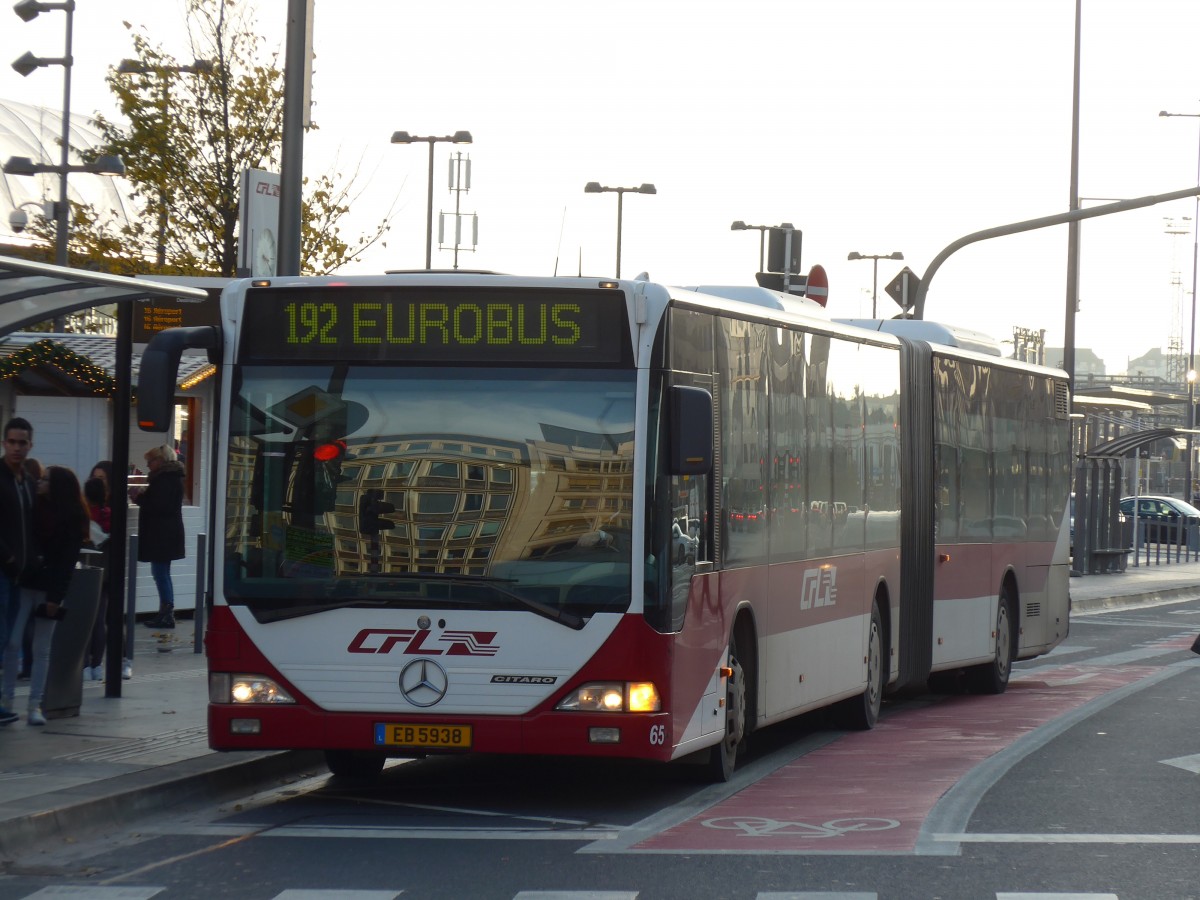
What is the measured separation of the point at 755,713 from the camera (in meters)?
11.8

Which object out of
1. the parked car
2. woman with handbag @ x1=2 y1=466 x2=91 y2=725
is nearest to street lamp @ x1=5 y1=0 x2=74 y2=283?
woman with handbag @ x1=2 y1=466 x2=91 y2=725

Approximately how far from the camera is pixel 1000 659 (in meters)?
18.3

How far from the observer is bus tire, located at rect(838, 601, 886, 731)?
47.8ft

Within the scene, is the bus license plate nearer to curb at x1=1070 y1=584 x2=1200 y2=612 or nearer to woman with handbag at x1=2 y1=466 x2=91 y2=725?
woman with handbag at x1=2 y1=466 x2=91 y2=725

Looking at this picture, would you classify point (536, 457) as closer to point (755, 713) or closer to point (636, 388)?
point (636, 388)

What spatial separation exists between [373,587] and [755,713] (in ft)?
9.27

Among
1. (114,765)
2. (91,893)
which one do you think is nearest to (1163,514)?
(114,765)

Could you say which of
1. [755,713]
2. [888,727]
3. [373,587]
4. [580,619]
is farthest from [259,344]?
[888,727]

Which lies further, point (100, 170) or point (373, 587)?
point (100, 170)

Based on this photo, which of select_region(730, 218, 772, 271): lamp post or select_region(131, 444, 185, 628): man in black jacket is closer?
select_region(131, 444, 185, 628): man in black jacket

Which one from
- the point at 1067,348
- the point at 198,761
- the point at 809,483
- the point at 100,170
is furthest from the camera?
the point at 1067,348

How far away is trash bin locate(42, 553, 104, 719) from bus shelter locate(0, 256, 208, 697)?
1.66 feet

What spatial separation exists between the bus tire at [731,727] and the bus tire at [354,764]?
6.18 feet

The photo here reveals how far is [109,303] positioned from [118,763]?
2792mm
